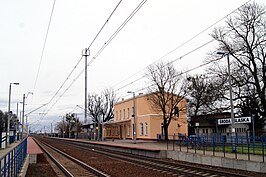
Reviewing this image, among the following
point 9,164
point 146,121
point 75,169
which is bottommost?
point 75,169

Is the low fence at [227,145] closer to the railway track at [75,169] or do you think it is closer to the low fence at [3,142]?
the railway track at [75,169]

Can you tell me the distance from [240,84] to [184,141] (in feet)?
34.5

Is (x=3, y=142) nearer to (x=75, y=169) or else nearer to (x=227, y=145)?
(x=75, y=169)

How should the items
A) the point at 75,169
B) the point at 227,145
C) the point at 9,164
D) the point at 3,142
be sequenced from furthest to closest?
the point at 3,142 < the point at 227,145 < the point at 75,169 < the point at 9,164

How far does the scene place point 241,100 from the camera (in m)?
35.9

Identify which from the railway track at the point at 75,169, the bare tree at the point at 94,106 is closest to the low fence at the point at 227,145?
the railway track at the point at 75,169

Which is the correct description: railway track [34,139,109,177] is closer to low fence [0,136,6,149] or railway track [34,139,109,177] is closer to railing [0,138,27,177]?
railing [0,138,27,177]

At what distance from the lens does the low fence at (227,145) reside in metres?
20.1

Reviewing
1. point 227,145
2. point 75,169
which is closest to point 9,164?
point 75,169

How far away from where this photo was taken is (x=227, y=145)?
23.0m

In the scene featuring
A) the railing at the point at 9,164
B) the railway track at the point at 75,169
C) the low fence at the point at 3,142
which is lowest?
the railway track at the point at 75,169

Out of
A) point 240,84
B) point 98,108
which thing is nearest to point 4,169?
point 240,84

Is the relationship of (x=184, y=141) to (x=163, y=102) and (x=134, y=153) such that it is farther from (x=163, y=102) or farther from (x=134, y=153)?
(x=163, y=102)

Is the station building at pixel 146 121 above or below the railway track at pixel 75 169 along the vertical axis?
above
